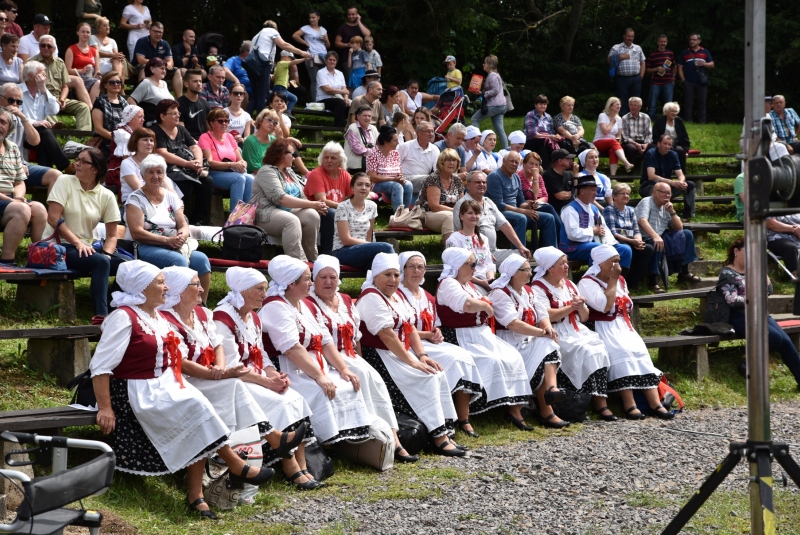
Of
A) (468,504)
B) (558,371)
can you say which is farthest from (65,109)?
(468,504)

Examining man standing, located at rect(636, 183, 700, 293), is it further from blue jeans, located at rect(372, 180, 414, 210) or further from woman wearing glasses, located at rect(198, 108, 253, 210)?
woman wearing glasses, located at rect(198, 108, 253, 210)

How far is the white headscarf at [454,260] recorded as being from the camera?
8305mm

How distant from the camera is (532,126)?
14.1 m

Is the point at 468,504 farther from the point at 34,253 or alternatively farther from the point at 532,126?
the point at 532,126

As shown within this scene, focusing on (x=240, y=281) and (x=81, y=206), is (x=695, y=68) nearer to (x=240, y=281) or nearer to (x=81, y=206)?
(x=81, y=206)

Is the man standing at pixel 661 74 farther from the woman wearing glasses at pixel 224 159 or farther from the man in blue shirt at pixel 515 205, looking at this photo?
the woman wearing glasses at pixel 224 159

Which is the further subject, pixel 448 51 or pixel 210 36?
pixel 448 51

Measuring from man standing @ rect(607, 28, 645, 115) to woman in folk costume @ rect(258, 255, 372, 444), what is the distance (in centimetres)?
1218

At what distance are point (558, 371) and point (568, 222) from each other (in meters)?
2.22

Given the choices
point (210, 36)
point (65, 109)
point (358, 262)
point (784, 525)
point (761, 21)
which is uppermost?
point (210, 36)

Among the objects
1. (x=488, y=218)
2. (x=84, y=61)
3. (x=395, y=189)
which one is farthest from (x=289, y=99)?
(x=488, y=218)

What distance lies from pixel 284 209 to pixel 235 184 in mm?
925

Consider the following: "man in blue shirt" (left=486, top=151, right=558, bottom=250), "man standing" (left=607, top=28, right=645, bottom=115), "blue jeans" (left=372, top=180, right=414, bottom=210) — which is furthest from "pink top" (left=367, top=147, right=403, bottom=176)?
"man standing" (left=607, top=28, right=645, bottom=115)

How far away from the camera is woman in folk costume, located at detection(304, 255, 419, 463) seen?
719cm
